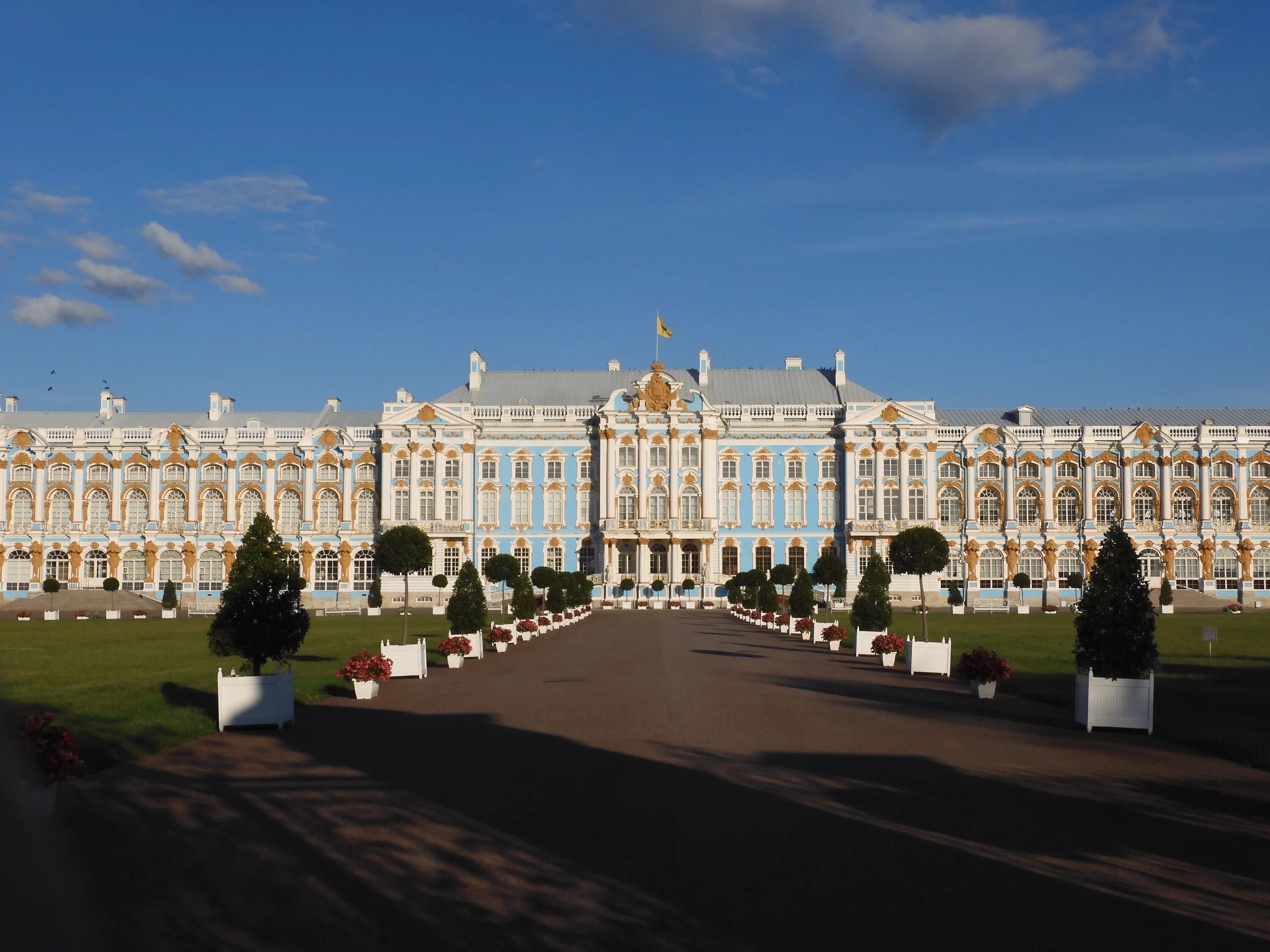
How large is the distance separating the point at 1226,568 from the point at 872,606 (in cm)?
5419

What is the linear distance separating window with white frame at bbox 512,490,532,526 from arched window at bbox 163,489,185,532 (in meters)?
22.4

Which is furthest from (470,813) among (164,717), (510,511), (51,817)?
(510,511)

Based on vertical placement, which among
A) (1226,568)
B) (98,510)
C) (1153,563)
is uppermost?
(98,510)

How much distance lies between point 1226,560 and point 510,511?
4702cm

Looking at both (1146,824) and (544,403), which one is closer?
(1146,824)

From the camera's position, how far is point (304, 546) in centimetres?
7925

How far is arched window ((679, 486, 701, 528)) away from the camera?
260 feet

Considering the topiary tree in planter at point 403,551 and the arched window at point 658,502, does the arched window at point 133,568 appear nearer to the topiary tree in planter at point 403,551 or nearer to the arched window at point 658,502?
the topiary tree in planter at point 403,551

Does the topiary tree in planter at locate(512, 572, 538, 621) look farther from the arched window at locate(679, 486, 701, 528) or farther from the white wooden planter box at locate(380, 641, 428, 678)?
the arched window at locate(679, 486, 701, 528)

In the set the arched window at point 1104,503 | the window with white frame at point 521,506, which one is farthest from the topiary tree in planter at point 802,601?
the arched window at point 1104,503

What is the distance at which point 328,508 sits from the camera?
80875 millimetres

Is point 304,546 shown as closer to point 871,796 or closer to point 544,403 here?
point 544,403

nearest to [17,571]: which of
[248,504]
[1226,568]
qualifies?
[248,504]

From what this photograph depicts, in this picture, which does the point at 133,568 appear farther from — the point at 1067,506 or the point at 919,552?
the point at 1067,506
